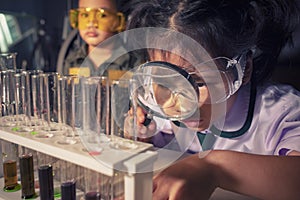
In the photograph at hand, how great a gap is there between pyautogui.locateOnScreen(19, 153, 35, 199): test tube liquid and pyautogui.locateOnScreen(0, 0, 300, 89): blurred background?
60 centimetres

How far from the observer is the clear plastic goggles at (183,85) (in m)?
0.53

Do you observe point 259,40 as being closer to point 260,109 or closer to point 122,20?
point 260,109

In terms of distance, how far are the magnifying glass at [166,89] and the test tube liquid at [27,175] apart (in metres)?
0.20

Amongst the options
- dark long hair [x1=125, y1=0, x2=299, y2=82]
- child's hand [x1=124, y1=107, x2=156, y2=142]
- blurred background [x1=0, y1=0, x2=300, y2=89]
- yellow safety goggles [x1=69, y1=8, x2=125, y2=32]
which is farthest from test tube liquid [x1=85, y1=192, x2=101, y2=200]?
blurred background [x1=0, y1=0, x2=300, y2=89]

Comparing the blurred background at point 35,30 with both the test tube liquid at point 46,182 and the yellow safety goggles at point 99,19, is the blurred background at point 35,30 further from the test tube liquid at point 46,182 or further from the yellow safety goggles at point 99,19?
the test tube liquid at point 46,182

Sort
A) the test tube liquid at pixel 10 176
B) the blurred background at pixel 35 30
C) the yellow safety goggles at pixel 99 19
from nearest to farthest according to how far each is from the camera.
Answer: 1. the test tube liquid at pixel 10 176
2. the yellow safety goggles at pixel 99 19
3. the blurred background at pixel 35 30

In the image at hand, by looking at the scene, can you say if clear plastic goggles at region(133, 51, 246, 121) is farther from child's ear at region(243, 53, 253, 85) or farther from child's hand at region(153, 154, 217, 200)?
child's hand at region(153, 154, 217, 200)

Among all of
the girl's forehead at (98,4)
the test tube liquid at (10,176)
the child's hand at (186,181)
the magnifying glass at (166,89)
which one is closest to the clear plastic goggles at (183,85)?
the magnifying glass at (166,89)

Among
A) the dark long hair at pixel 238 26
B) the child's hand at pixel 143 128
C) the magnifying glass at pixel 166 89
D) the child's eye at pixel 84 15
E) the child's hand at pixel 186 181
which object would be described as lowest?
the child's hand at pixel 186 181

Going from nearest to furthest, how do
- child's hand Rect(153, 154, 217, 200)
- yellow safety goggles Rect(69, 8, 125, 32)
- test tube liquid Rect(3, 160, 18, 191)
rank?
child's hand Rect(153, 154, 217, 200)
test tube liquid Rect(3, 160, 18, 191)
yellow safety goggles Rect(69, 8, 125, 32)

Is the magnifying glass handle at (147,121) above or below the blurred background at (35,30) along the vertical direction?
below

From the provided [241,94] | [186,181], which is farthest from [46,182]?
[241,94]

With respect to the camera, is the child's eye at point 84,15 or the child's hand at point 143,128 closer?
the child's hand at point 143,128

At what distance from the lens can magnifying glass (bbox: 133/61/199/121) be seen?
0.53 metres
